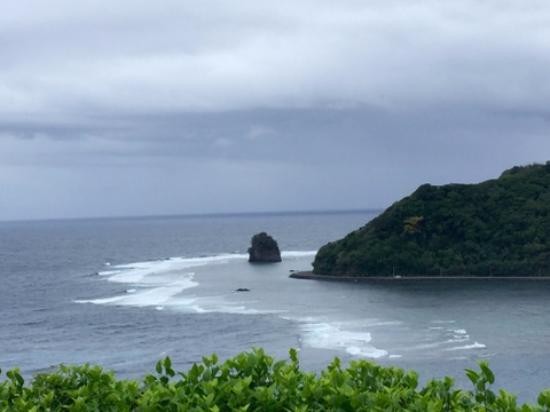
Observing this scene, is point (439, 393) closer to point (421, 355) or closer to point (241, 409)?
point (241, 409)

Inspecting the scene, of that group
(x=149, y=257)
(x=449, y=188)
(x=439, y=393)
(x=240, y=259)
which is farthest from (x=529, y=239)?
(x=439, y=393)

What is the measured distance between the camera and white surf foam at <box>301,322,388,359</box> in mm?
55875

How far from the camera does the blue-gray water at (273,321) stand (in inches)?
2157

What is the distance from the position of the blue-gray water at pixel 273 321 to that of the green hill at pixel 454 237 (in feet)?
22.5

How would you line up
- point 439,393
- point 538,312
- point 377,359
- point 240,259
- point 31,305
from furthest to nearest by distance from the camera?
point 240,259 < point 31,305 < point 538,312 < point 377,359 < point 439,393

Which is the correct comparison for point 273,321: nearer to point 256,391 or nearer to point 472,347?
point 472,347

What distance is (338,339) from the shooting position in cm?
6119

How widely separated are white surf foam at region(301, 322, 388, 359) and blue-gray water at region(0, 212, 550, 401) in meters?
0.08

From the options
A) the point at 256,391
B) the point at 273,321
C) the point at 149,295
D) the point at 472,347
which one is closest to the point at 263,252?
the point at 149,295

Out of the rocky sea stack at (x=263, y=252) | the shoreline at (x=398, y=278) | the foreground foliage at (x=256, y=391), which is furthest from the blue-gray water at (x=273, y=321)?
the foreground foliage at (x=256, y=391)

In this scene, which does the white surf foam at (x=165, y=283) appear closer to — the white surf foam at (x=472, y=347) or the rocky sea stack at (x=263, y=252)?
the rocky sea stack at (x=263, y=252)

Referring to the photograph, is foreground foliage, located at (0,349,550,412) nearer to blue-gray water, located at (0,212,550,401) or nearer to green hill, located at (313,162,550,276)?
blue-gray water, located at (0,212,550,401)

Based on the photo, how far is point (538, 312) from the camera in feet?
242

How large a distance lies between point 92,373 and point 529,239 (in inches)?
4199
